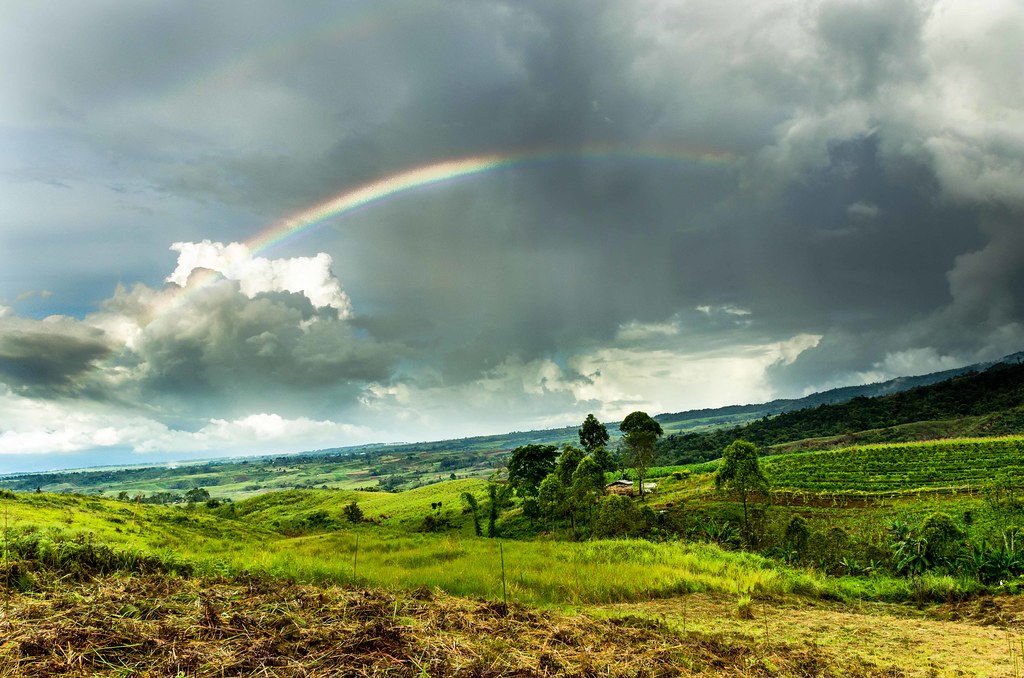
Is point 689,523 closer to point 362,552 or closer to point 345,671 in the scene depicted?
point 362,552

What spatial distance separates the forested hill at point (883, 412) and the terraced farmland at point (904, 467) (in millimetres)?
70517

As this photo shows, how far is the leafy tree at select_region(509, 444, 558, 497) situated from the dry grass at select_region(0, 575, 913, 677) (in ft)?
161

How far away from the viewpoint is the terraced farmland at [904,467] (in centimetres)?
4772

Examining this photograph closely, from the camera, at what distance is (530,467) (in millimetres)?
55906

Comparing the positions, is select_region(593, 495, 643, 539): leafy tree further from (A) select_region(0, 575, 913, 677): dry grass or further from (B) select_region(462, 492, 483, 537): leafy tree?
(A) select_region(0, 575, 913, 677): dry grass

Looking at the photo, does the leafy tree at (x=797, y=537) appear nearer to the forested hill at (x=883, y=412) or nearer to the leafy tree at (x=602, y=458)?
the leafy tree at (x=602, y=458)

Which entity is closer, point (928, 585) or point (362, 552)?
point (928, 585)

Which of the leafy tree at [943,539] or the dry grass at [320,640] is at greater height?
the dry grass at [320,640]

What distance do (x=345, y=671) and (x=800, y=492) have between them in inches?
2162

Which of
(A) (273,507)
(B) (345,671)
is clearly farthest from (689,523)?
(A) (273,507)

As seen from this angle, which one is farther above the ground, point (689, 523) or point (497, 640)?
point (497, 640)

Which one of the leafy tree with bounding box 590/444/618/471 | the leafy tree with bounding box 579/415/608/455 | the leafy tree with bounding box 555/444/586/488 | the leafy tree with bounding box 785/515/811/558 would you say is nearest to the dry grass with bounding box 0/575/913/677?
the leafy tree with bounding box 785/515/811/558

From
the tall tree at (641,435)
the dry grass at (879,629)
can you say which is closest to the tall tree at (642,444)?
the tall tree at (641,435)

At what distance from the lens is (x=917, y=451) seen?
197ft
